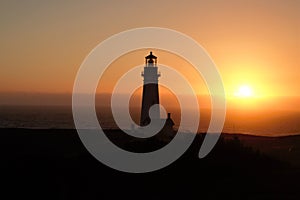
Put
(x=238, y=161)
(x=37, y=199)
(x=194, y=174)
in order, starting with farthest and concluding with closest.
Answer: (x=238, y=161) → (x=194, y=174) → (x=37, y=199)

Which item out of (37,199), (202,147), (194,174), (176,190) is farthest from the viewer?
(202,147)

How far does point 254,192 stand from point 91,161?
916cm

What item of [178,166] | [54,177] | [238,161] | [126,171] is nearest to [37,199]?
[54,177]

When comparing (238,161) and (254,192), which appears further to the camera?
(238,161)

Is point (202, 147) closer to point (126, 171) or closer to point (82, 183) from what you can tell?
point (126, 171)

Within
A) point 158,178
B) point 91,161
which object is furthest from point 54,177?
point 158,178

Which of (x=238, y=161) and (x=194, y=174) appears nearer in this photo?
(x=194, y=174)

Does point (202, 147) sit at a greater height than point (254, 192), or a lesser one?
greater

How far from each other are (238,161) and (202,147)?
Answer: 2772 millimetres

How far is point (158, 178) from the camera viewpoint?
72.7 ft

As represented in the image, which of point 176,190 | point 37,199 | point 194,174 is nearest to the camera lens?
point 37,199

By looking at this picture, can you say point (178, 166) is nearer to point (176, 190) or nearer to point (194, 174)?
point (194, 174)

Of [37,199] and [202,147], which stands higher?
[202,147]

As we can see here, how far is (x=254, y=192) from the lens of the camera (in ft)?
71.5
